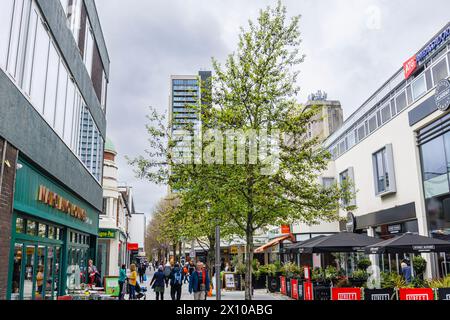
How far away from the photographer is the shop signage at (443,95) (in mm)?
18297

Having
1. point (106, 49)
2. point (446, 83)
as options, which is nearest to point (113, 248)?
point (106, 49)

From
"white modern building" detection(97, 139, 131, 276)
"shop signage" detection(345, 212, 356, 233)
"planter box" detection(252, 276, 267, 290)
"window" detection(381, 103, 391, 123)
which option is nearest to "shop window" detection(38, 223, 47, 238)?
"planter box" detection(252, 276, 267, 290)

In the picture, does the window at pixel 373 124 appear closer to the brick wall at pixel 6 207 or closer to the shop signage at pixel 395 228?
the shop signage at pixel 395 228

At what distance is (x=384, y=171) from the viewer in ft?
84.5

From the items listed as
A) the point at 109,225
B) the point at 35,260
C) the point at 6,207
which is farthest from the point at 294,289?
the point at 109,225

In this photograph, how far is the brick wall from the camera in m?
8.20

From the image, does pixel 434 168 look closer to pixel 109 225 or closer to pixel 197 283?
pixel 197 283

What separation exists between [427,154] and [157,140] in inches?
565

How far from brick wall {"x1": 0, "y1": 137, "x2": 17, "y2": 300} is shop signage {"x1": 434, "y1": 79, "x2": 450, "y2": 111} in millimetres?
17302

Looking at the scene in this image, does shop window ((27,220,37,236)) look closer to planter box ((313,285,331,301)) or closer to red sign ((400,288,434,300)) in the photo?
red sign ((400,288,434,300))

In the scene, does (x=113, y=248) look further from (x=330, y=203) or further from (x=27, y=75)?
(x=27, y=75)

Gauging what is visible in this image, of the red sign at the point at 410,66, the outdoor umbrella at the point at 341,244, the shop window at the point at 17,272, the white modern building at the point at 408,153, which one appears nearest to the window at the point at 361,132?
the white modern building at the point at 408,153

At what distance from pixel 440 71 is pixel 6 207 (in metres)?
19.1

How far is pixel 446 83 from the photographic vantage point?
18.2m
